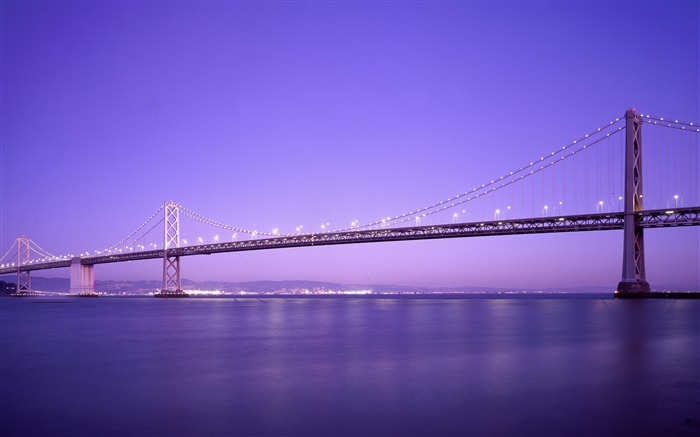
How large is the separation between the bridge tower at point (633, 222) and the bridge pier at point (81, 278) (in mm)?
54289

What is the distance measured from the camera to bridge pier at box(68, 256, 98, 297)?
6338 cm

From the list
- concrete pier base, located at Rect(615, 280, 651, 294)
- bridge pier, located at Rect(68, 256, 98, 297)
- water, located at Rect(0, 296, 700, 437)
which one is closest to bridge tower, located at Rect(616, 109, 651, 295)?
concrete pier base, located at Rect(615, 280, 651, 294)

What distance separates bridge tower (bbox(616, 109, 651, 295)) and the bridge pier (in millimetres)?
54289

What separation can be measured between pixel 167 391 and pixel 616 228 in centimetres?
3759

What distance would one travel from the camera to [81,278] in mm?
64562

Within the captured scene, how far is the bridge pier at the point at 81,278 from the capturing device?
63375 millimetres

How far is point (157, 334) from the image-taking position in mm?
17953

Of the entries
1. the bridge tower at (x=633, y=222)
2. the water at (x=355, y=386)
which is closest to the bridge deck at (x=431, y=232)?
the bridge tower at (x=633, y=222)

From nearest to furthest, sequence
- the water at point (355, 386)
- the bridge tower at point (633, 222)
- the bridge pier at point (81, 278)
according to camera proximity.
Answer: the water at point (355, 386) < the bridge tower at point (633, 222) < the bridge pier at point (81, 278)

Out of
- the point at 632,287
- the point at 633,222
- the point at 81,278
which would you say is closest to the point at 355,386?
the point at 632,287

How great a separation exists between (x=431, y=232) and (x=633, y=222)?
16399 millimetres

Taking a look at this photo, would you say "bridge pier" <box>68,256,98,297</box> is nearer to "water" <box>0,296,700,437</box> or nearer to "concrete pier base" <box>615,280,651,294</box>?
"water" <box>0,296,700,437</box>

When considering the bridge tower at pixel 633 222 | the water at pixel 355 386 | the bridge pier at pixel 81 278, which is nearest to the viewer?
the water at pixel 355 386

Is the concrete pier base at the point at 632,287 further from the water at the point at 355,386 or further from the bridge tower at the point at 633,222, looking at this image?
the water at the point at 355,386
